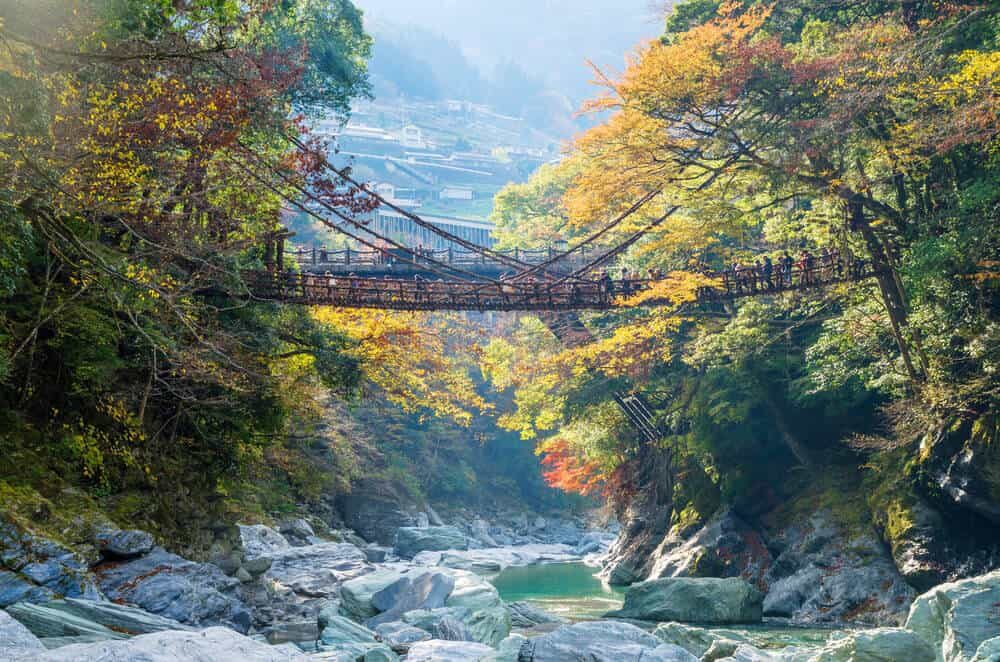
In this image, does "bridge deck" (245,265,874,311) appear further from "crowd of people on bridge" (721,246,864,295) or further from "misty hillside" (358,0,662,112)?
"misty hillside" (358,0,662,112)

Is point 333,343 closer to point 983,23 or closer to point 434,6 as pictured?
point 983,23

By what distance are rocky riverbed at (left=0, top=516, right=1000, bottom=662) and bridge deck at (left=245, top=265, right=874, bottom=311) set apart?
345 cm


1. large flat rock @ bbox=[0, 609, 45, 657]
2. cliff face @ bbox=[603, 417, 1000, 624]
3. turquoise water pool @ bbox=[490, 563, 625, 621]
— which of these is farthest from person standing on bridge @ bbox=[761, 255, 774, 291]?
large flat rock @ bbox=[0, 609, 45, 657]

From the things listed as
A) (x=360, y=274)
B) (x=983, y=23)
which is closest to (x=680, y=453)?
(x=360, y=274)

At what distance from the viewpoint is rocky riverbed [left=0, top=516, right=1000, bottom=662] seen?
568 cm

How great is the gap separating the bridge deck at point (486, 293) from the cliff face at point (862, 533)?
2.70 metres

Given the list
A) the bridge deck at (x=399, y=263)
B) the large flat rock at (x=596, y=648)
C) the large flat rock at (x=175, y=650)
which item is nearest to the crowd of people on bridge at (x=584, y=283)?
the bridge deck at (x=399, y=263)

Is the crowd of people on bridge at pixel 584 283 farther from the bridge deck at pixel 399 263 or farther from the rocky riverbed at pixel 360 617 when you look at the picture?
the bridge deck at pixel 399 263

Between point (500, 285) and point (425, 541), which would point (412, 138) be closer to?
point (425, 541)

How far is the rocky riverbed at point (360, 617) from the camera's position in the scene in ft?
18.6

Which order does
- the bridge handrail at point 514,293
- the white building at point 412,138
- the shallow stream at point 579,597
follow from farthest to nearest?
the white building at point 412,138, the bridge handrail at point 514,293, the shallow stream at point 579,597

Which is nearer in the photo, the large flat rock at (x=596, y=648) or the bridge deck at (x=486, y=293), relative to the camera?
the large flat rock at (x=596, y=648)

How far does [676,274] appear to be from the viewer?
1341 centimetres

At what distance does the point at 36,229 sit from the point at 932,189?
10.6 meters
